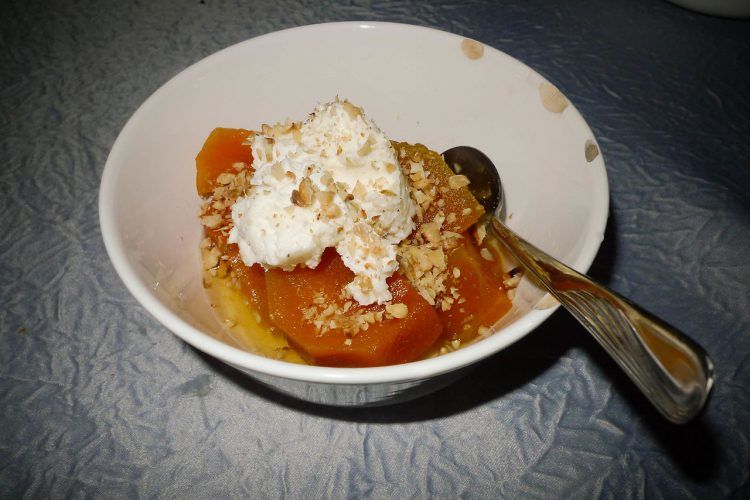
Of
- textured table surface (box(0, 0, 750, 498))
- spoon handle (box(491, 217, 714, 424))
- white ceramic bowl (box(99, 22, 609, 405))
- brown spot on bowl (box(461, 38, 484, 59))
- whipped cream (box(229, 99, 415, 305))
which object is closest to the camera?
spoon handle (box(491, 217, 714, 424))

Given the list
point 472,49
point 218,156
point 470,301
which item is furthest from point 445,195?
point 218,156

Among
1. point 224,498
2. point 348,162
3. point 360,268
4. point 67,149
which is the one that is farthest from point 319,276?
point 67,149

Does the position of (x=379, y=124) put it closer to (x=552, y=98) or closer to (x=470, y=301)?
(x=552, y=98)

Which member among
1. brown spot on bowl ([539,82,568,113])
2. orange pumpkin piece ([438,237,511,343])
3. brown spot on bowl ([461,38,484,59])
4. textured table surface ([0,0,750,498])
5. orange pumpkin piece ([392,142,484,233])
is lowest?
textured table surface ([0,0,750,498])

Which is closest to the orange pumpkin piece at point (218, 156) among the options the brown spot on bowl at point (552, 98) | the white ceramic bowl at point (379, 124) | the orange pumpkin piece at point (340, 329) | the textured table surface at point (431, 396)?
the white ceramic bowl at point (379, 124)

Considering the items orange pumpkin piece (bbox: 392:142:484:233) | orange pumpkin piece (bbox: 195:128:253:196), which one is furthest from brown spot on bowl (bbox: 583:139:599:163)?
orange pumpkin piece (bbox: 195:128:253:196)

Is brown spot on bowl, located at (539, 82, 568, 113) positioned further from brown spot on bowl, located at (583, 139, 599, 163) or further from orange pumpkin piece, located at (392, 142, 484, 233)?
orange pumpkin piece, located at (392, 142, 484, 233)
